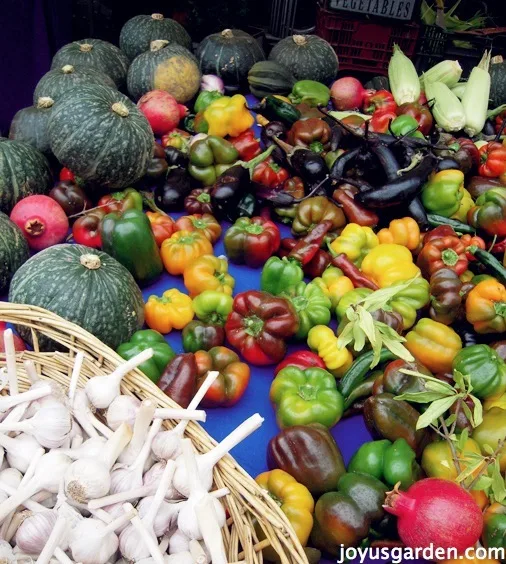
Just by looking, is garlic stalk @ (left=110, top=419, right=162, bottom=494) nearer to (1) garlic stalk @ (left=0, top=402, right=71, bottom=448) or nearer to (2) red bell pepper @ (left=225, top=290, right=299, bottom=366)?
(1) garlic stalk @ (left=0, top=402, right=71, bottom=448)

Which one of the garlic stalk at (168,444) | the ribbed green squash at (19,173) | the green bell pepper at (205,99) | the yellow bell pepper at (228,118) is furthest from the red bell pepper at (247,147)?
the garlic stalk at (168,444)

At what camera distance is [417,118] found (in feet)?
12.1

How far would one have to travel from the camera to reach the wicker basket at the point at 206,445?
1390 millimetres

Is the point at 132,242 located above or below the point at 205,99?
below

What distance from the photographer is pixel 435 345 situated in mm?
2264

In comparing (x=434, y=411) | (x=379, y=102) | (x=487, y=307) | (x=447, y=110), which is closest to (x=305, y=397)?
(x=434, y=411)

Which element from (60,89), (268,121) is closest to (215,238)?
(268,121)

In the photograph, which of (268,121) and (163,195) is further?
(268,121)

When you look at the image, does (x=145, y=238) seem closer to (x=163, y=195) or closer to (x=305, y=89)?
(x=163, y=195)

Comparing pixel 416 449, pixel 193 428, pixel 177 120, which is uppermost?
pixel 177 120

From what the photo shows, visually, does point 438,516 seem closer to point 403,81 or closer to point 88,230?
point 88,230

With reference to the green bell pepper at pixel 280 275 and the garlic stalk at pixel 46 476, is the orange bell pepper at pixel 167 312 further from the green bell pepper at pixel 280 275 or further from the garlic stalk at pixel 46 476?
the garlic stalk at pixel 46 476

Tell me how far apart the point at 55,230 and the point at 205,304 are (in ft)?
3.01

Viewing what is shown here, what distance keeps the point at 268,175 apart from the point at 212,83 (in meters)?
1.42
